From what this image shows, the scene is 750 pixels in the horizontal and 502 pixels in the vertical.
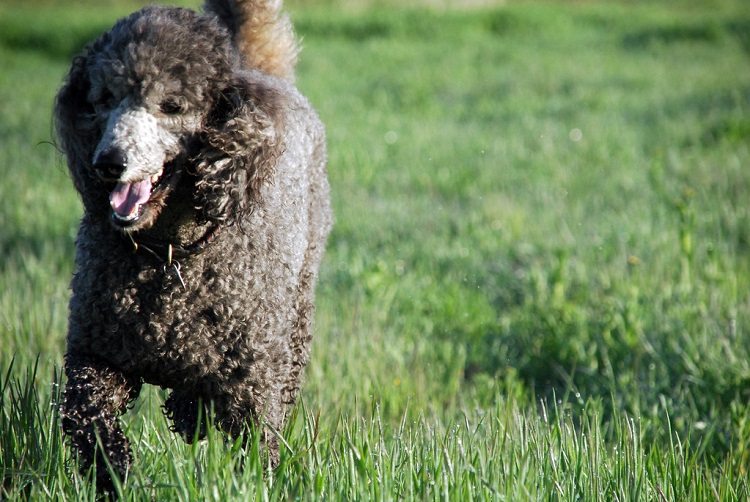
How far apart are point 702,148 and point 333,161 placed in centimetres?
422

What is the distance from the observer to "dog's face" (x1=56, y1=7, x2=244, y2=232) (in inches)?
109

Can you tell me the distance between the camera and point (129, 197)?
2.77 m

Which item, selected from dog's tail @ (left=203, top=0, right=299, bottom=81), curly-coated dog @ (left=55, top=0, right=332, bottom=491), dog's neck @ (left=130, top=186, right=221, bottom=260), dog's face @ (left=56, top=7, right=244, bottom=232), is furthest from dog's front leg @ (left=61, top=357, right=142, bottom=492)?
dog's tail @ (left=203, top=0, right=299, bottom=81)

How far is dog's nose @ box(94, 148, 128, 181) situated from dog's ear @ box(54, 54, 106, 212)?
1.14 ft

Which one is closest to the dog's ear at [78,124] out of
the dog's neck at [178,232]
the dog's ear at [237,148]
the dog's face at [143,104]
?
the dog's face at [143,104]

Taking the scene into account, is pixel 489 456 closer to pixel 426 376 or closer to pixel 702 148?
pixel 426 376

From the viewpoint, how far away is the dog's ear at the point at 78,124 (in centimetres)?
302

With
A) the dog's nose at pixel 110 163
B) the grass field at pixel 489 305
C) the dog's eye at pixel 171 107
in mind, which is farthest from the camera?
the dog's eye at pixel 171 107

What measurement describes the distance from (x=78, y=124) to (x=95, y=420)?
1.11 meters

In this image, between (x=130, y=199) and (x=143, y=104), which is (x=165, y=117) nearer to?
(x=143, y=104)

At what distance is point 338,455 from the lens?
281 centimetres

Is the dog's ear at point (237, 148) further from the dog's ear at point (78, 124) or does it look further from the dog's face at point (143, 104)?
the dog's ear at point (78, 124)

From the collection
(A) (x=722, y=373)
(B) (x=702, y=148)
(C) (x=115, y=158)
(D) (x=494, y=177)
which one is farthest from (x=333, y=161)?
(C) (x=115, y=158)

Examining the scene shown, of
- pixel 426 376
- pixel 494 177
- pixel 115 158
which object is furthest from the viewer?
pixel 494 177
